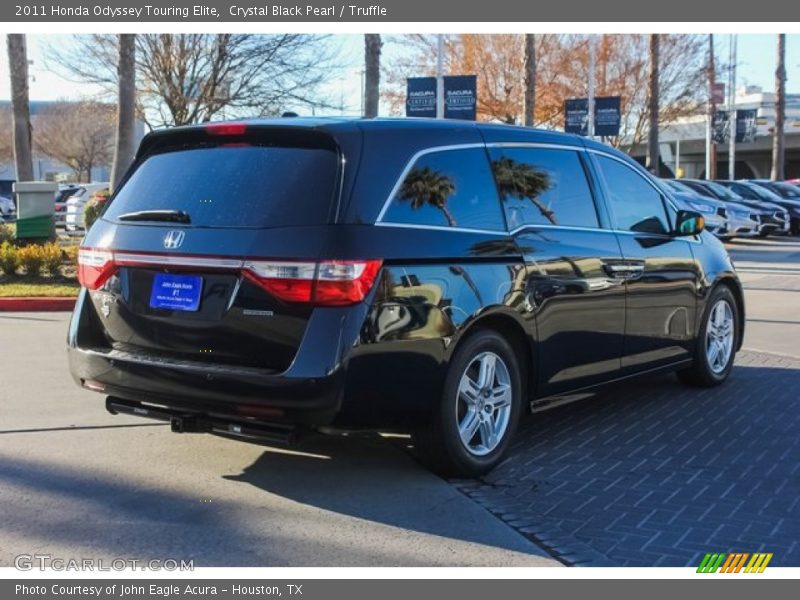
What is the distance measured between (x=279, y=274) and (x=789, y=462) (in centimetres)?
332

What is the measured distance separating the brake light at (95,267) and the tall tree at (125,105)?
10511 millimetres

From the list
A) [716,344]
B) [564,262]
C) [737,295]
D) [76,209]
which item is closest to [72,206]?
[76,209]

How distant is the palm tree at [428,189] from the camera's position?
471cm

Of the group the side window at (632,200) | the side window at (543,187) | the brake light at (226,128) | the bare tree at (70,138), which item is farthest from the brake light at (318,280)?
the bare tree at (70,138)

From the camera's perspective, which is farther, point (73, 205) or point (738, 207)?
point (73, 205)

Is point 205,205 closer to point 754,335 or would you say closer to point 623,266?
point 623,266

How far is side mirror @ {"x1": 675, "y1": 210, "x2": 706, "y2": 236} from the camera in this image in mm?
6836

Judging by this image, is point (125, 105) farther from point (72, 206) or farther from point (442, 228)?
point (72, 206)

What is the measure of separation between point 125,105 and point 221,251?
12407mm

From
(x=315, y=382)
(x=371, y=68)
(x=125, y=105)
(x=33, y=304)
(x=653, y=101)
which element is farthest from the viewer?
(x=653, y=101)

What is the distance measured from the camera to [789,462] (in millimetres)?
5383

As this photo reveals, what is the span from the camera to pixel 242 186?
4.62 meters

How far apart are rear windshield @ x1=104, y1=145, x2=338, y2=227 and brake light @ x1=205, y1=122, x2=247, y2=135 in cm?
8
